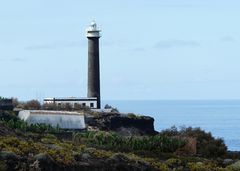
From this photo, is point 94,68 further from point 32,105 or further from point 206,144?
point 206,144

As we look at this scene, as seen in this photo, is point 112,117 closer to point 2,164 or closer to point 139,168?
point 139,168

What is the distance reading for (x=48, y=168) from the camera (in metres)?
21.9

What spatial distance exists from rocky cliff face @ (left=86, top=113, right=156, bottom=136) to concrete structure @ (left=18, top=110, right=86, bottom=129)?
2410 mm

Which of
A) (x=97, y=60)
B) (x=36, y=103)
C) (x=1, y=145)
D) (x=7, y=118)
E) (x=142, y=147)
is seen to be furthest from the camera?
(x=97, y=60)

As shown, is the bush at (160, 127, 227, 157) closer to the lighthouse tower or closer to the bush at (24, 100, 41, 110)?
the bush at (24, 100, 41, 110)

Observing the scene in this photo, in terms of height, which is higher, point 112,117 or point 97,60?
point 97,60

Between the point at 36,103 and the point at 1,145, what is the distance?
38942 mm

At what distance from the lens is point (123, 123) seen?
181 ft

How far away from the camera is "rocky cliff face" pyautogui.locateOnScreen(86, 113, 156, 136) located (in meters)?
52.2

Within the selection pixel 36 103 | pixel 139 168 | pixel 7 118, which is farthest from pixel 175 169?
pixel 36 103

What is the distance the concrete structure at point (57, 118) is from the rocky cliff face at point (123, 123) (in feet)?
7.91

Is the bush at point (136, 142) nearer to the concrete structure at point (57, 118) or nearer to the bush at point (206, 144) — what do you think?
the bush at point (206, 144)

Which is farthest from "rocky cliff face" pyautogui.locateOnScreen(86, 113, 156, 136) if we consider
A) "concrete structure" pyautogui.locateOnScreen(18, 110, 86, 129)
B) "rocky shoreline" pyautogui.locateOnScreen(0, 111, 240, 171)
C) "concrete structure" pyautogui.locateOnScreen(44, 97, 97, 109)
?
"concrete structure" pyautogui.locateOnScreen(44, 97, 97, 109)

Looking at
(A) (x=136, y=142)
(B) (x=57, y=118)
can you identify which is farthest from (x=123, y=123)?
(A) (x=136, y=142)
